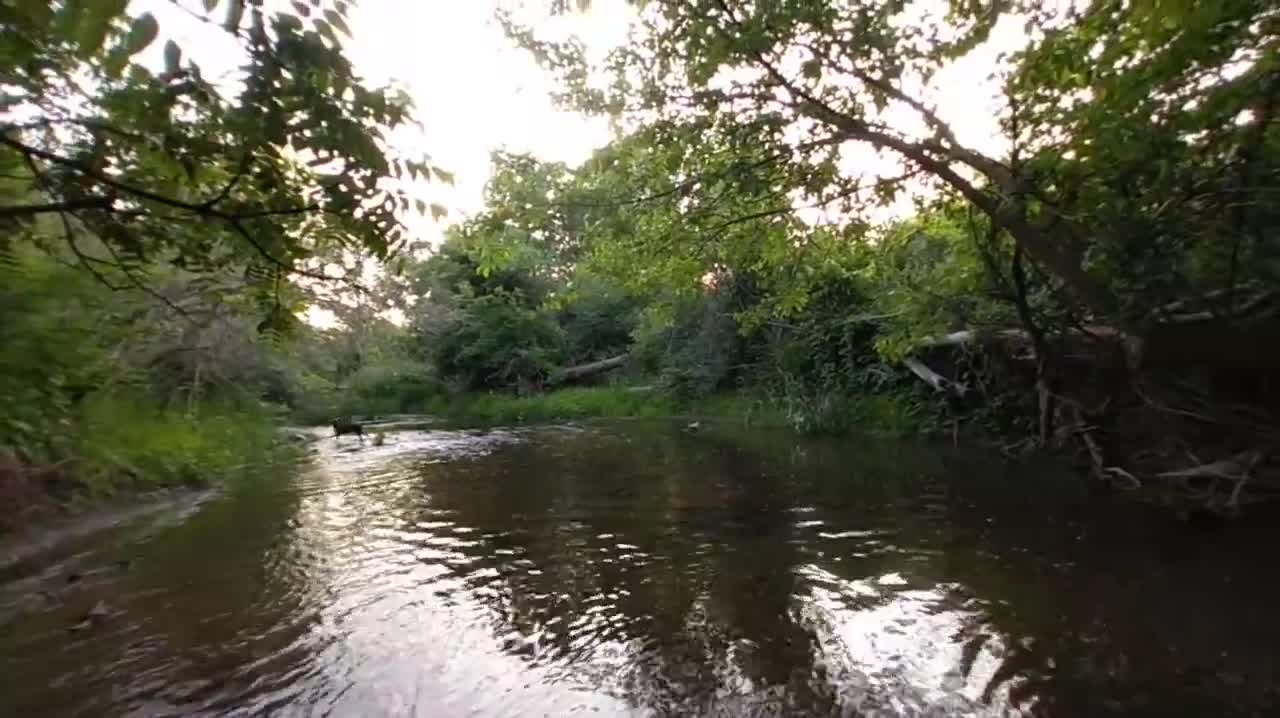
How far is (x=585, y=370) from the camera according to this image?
3488cm

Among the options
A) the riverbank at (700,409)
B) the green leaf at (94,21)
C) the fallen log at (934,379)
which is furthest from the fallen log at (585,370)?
the green leaf at (94,21)

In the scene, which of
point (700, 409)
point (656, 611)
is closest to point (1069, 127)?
point (656, 611)

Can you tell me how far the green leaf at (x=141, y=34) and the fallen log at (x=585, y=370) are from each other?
3194 centimetres

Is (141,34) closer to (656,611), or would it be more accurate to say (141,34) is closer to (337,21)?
(337,21)

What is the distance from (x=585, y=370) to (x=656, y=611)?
2878 cm

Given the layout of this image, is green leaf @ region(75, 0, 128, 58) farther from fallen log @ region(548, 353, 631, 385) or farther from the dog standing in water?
fallen log @ region(548, 353, 631, 385)

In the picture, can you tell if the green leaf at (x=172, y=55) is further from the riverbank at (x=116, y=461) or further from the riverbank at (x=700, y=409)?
the riverbank at (x=700, y=409)

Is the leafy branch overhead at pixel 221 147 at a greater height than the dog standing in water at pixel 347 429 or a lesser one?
greater

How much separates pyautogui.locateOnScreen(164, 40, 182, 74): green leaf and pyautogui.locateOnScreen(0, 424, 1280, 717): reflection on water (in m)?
3.81

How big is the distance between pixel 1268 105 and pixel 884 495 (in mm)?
6444

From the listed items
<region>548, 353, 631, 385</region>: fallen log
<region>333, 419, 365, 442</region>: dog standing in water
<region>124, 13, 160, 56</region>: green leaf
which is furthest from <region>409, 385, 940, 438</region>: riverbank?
<region>124, 13, 160, 56</region>: green leaf

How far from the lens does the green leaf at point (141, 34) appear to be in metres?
2.04

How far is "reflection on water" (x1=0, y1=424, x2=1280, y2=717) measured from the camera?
188 inches

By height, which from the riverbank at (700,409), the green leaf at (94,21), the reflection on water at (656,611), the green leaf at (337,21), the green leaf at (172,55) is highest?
the green leaf at (337,21)
